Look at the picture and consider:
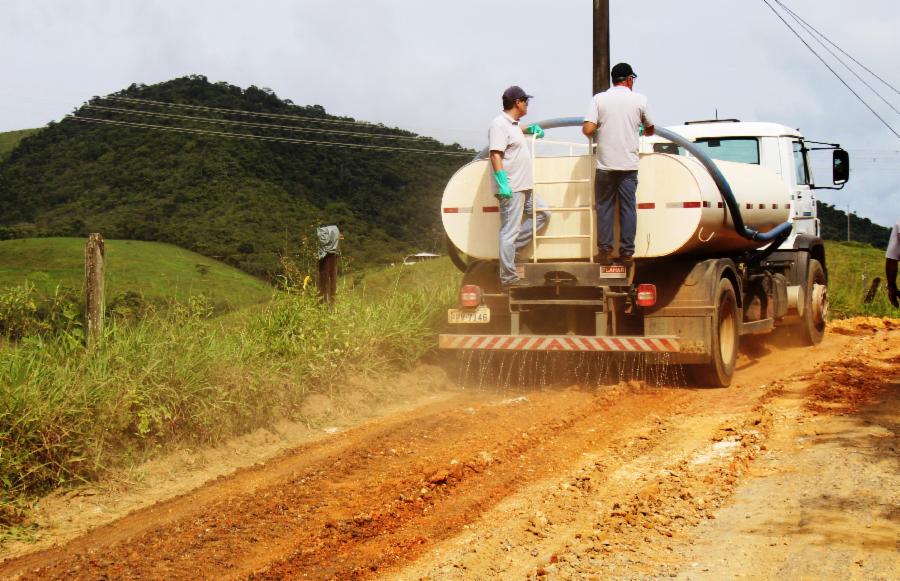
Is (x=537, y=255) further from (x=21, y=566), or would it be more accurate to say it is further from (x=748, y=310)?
(x=21, y=566)

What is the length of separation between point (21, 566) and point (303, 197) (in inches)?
2171

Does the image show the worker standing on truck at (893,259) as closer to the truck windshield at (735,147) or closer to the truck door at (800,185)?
Answer: the truck door at (800,185)

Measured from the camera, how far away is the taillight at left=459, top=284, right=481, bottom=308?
1009 cm

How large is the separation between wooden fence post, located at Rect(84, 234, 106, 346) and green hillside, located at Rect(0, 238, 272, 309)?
94.9ft

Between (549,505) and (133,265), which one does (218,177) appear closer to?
(133,265)

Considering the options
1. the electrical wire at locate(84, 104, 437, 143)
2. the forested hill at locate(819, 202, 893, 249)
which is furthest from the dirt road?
the forested hill at locate(819, 202, 893, 249)

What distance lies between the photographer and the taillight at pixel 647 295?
9.57m

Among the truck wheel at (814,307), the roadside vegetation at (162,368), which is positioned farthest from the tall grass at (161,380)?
the truck wheel at (814,307)

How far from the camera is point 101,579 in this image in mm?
4750

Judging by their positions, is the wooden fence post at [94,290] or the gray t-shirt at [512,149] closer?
the wooden fence post at [94,290]

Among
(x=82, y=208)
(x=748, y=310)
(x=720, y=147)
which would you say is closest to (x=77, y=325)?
(x=748, y=310)

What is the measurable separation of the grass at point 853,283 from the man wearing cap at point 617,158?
1032 centimetres

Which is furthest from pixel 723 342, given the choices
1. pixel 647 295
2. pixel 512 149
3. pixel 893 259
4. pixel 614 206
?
pixel 893 259

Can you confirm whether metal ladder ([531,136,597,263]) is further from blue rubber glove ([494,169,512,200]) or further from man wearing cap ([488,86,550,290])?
blue rubber glove ([494,169,512,200])
